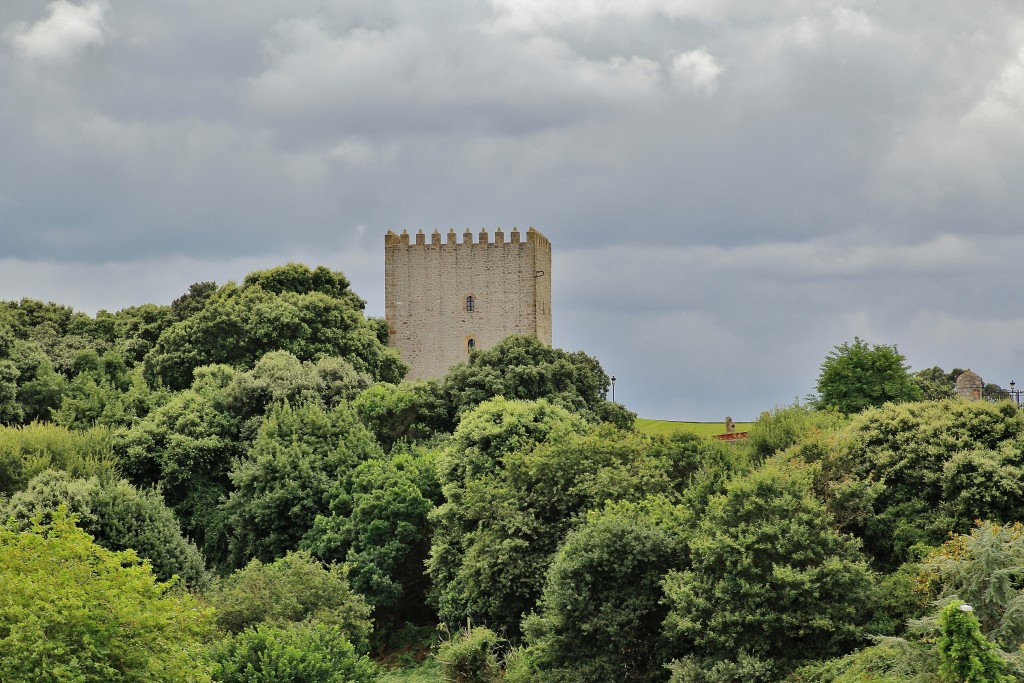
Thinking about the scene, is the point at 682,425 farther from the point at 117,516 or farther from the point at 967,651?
the point at 967,651

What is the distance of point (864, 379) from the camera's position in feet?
193

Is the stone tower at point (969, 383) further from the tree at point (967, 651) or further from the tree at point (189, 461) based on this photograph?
the tree at point (967, 651)

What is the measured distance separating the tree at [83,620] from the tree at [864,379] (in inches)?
1356

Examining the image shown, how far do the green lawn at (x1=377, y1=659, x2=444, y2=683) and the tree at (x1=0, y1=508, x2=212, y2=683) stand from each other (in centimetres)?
991

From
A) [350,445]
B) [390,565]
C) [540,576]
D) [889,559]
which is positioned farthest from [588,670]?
[350,445]

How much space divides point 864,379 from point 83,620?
3910 centimetres

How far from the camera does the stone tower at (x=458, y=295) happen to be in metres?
69.7

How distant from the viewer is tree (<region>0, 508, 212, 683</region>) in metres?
26.5

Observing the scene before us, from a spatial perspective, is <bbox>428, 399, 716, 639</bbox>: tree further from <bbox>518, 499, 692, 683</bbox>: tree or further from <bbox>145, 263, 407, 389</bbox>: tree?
<bbox>145, 263, 407, 389</bbox>: tree

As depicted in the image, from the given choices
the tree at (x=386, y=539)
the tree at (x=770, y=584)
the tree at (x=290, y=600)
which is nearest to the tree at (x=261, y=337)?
the tree at (x=386, y=539)

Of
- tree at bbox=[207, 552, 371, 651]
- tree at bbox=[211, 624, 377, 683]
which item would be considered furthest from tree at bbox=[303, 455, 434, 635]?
tree at bbox=[211, 624, 377, 683]

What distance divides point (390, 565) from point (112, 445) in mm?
11571

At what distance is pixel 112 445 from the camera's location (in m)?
48.2

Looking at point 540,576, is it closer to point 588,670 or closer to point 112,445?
point 588,670
